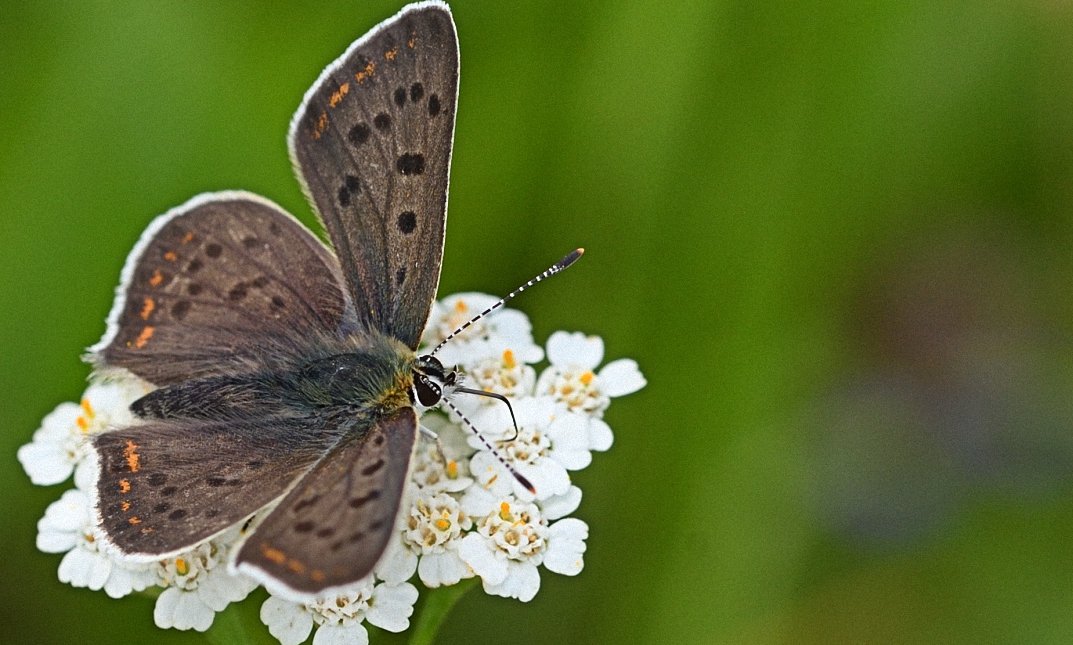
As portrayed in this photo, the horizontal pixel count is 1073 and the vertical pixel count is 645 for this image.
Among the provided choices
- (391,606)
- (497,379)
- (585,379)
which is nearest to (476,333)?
(497,379)

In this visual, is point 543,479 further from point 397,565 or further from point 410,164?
point 410,164

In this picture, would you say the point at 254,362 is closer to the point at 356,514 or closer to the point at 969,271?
the point at 356,514

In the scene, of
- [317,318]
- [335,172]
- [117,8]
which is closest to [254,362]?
[317,318]

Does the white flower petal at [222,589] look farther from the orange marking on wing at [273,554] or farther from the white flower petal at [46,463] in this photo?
the white flower petal at [46,463]

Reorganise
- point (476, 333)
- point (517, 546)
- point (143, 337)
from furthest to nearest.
Result: point (476, 333) → point (143, 337) → point (517, 546)

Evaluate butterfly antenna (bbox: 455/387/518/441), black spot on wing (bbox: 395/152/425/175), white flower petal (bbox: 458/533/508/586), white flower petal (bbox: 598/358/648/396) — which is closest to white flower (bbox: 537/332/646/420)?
white flower petal (bbox: 598/358/648/396)

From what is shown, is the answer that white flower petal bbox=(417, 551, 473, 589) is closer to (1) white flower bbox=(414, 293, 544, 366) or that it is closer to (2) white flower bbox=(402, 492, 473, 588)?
(2) white flower bbox=(402, 492, 473, 588)

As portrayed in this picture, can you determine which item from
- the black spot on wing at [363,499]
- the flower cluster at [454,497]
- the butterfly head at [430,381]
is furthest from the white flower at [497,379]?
the black spot on wing at [363,499]
